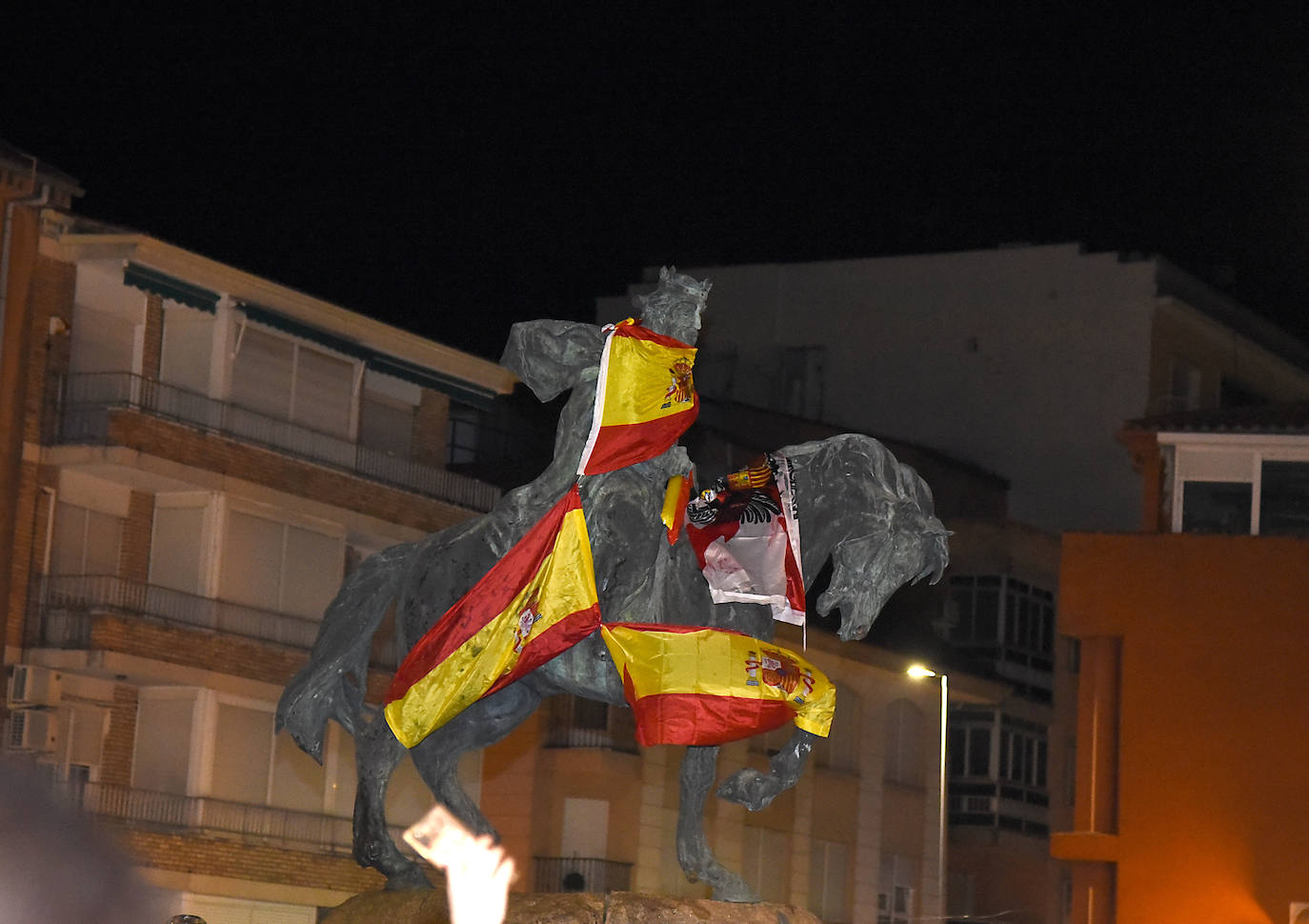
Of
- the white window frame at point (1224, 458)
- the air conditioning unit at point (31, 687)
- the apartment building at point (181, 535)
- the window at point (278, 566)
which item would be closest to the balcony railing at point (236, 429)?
the apartment building at point (181, 535)

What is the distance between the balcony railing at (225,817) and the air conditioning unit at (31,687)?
1256mm

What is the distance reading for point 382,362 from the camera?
37.6 meters

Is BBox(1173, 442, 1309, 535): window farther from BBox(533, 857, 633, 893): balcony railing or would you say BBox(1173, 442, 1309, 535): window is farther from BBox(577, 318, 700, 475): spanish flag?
BBox(577, 318, 700, 475): spanish flag

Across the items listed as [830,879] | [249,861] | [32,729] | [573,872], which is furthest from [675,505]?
[830,879]

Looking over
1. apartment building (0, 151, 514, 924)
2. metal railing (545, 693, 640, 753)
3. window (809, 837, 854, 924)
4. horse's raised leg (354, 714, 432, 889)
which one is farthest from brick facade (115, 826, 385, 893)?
horse's raised leg (354, 714, 432, 889)

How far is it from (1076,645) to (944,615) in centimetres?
352

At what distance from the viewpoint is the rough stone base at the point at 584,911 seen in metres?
11.8

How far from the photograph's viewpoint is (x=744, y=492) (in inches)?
521

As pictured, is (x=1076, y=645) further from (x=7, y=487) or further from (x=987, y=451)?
(x=7, y=487)

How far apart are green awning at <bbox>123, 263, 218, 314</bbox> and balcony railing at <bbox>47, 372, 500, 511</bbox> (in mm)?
1199

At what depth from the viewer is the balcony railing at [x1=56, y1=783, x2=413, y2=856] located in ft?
106

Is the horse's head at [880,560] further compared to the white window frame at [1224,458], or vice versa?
the white window frame at [1224,458]

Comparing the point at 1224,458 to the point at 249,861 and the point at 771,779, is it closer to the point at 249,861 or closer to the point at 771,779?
the point at 249,861

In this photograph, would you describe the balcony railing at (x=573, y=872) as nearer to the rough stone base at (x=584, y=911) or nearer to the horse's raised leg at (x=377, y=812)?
the horse's raised leg at (x=377, y=812)
